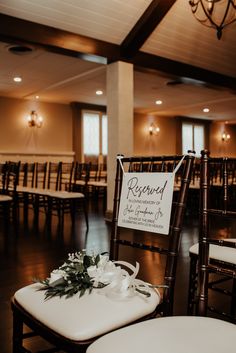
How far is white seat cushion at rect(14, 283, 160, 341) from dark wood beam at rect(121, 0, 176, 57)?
14.2 ft

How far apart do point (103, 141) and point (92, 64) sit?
458cm

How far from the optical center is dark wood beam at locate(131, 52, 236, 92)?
559 cm

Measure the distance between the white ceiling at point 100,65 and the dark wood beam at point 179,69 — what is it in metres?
0.09

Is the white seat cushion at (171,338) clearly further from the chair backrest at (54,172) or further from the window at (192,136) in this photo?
the window at (192,136)

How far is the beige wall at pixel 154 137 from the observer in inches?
468

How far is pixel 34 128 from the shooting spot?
377 inches

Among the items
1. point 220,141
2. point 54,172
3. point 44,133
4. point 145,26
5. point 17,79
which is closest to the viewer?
point 145,26

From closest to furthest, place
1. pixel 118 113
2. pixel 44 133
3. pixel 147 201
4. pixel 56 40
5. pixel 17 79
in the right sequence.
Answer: pixel 147 201 → pixel 56 40 → pixel 118 113 → pixel 17 79 → pixel 44 133

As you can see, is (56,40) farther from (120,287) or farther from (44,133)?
(44,133)

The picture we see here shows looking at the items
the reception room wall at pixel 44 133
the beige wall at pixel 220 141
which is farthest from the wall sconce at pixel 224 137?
the reception room wall at pixel 44 133

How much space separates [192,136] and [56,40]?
9.54 m

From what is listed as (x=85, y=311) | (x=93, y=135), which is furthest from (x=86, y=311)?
(x=93, y=135)

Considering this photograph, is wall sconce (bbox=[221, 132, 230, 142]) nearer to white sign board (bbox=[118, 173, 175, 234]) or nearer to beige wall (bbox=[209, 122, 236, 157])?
beige wall (bbox=[209, 122, 236, 157])

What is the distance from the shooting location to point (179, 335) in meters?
0.91
